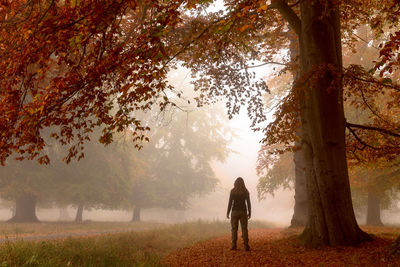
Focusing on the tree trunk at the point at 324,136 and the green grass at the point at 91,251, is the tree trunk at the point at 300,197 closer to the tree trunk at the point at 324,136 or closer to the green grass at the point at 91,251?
the green grass at the point at 91,251

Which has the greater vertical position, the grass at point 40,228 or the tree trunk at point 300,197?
the tree trunk at point 300,197

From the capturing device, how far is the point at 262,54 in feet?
41.9

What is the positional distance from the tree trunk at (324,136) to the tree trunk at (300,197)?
20.0 feet

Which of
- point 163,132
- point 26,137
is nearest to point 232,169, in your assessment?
point 163,132

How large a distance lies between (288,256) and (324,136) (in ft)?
9.34

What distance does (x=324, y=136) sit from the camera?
Result: 7.09m

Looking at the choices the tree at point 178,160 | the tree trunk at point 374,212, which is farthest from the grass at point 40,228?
the tree trunk at point 374,212

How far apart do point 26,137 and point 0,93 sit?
99cm

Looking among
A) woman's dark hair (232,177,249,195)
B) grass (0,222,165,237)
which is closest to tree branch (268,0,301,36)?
woman's dark hair (232,177,249,195)

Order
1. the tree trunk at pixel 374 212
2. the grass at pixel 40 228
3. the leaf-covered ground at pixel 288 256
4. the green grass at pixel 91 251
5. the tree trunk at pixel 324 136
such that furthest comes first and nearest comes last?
the tree trunk at pixel 374 212 → the grass at pixel 40 228 → the tree trunk at pixel 324 136 → the green grass at pixel 91 251 → the leaf-covered ground at pixel 288 256

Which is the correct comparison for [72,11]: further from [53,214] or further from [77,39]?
[53,214]

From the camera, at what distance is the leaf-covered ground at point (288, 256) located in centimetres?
576

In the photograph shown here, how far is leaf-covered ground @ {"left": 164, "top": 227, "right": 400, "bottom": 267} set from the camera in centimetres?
576

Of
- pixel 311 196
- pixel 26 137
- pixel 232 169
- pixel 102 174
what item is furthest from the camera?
pixel 232 169
